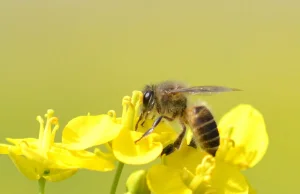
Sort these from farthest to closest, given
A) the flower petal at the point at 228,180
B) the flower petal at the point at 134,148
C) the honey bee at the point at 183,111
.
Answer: the honey bee at the point at 183,111 → the flower petal at the point at 228,180 → the flower petal at the point at 134,148

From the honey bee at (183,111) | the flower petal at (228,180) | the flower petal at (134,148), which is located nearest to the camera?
the flower petal at (134,148)

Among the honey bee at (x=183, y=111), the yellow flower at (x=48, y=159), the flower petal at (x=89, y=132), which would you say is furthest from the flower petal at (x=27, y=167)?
the honey bee at (x=183, y=111)

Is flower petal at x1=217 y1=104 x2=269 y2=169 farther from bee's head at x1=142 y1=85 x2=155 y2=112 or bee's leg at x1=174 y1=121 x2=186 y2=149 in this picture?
bee's head at x1=142 y1=85 x2=155 y2=112

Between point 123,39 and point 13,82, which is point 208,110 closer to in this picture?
point 13,82

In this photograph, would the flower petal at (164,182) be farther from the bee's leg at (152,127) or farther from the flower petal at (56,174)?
the flower petal at (56,174)

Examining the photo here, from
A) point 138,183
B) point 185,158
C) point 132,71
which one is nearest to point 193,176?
point 185,158

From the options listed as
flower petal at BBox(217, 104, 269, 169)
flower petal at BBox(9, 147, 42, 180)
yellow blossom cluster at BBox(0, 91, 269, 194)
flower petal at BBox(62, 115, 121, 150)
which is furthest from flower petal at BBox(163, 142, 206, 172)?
flower petal at BBox(9, 147, 42, 180)

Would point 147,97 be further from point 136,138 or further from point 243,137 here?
point 243,137
